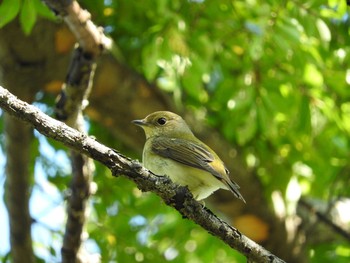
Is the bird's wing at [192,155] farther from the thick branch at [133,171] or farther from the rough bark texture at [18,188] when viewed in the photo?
the rough bark texture at [18,188]

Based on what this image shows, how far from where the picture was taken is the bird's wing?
3.98 meters

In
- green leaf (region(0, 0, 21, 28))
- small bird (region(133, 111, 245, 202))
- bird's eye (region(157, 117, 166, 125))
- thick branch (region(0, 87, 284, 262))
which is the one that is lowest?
thick branch (region(0, 87, 284, 262))

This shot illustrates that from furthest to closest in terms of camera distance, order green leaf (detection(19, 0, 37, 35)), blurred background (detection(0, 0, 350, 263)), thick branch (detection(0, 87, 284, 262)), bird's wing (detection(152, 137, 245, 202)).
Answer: blurred background (detection(0, 0, 350, 263)) < green leaf (detection(19, 0, 37, 35)) < bird's wing (detection(152, 137, 245, 202)) < thick branch (detection(0, 87, 284, 262))

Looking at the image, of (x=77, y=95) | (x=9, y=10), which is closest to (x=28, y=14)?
(x=9, y=10)

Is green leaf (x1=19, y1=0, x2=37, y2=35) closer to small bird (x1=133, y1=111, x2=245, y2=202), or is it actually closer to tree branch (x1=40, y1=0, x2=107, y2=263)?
tree branch (x1=40, y1=0, x2=107, y2=263)

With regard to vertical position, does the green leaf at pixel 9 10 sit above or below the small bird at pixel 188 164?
above

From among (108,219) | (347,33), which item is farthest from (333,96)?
(108,219)

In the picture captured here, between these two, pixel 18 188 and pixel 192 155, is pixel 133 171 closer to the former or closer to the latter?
pixel 192 155

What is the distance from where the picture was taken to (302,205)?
6.59 metres

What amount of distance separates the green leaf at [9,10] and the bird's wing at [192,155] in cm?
125

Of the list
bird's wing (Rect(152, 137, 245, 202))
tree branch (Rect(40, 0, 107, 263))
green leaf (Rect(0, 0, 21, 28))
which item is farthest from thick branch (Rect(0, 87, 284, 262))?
green leaf (Rect(0, 0, 21, 28))

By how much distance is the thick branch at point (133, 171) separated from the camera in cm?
260

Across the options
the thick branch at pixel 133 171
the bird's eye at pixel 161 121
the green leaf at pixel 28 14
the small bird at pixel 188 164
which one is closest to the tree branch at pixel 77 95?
the green leaf at pixel 28 14

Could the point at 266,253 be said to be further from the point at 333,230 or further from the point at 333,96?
the point at 333,230
